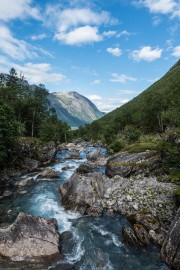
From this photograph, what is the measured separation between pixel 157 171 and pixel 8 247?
80.4ft

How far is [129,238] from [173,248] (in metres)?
4.27

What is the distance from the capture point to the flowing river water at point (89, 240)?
60.7 ft

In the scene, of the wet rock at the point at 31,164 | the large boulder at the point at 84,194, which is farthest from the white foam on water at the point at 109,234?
the wet rock at the point at 31,164

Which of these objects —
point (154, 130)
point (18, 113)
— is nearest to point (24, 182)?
point (18, 113)

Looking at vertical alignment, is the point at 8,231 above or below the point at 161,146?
below

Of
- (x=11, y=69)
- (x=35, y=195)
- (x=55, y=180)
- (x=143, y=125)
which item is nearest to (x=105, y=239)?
(x=35, y=195)

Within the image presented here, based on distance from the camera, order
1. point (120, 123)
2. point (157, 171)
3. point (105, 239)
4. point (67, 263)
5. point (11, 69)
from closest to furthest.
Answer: point (67, 263) → point (105, 239) → point (157, 171) → point (11, 69) → point (120, 123)

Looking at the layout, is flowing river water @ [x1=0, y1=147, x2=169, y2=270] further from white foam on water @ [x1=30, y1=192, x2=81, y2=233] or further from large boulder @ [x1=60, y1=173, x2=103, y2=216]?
large boulder @ [x1=60, y1=173, x2=103, y2=216]

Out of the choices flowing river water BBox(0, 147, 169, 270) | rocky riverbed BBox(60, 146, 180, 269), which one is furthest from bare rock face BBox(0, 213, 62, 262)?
rocky riverbed BBox(60, 146, 180, 269)

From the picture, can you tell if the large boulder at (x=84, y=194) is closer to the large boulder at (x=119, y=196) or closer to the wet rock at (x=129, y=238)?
the large boulder at (x=119, y=196)

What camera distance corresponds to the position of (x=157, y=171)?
119 feet

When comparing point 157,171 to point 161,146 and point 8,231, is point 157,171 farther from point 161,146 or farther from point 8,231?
point 8,231

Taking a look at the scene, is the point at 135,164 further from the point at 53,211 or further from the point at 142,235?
the point at 142,235

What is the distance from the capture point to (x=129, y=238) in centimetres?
2114
